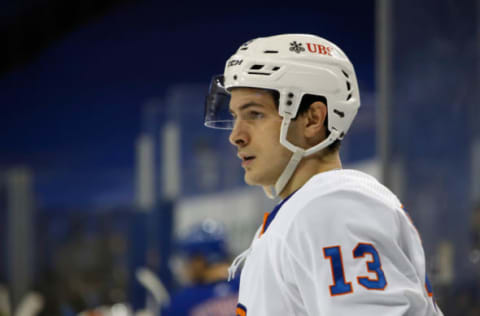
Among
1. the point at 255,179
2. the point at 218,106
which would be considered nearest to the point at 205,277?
the point at 218,106

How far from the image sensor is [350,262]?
2.41 ft

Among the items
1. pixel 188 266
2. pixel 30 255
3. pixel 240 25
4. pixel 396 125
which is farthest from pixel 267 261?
pixel 30 255

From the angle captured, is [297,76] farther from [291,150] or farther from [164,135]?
[164,135]

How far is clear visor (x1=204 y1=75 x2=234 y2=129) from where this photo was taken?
1.07 metres

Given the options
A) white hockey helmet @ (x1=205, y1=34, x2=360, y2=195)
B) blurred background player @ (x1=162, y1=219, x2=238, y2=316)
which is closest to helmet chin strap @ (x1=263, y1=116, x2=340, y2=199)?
white hockey helmet @ (x1=205, y1=34, x2=360, y2=195)

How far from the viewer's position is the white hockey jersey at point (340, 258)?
0.73m

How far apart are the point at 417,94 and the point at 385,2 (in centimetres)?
24

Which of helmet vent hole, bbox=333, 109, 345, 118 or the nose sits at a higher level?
helmet vent hole, bbox=333, 109, 345, 118

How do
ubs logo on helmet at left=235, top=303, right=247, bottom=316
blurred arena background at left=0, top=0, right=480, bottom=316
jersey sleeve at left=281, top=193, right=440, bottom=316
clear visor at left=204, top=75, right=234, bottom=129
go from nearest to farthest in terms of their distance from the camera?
1. jersey sleeve at left=281, top=193, right=440, bottom=316
2. ubs logo on helmet at left=235, top=303, right=247, bottom=316
3. clear visor at left=204, top=75, right=234, bottom=129
4. blurred arena background at left=0, top=0, right=480, bottom=316

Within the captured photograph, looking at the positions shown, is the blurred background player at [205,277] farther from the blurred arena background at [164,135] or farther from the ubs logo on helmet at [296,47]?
the ubs logo on helmet at [296,47]

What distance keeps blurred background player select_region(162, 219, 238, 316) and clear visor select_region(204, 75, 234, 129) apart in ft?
4.17

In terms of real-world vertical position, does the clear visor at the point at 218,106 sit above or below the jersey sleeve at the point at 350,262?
above

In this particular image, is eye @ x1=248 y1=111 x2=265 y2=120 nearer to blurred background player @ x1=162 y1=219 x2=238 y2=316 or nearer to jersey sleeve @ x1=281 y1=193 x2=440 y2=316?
jersey sleeve @ x1=281 y1=193 x2=440 y2=316

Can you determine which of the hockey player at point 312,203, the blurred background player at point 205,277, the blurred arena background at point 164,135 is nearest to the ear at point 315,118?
the hockey player at point 312,203
